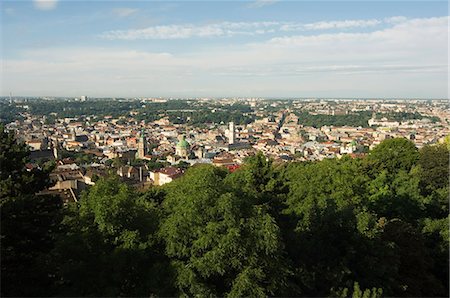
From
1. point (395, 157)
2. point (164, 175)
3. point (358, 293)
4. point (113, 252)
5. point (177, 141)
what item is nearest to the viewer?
point (358, 293)

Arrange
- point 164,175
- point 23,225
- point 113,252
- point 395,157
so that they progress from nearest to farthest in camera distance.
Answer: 1. point 113,252
2. point 23,225
3. point 395,157
4. point 164,175

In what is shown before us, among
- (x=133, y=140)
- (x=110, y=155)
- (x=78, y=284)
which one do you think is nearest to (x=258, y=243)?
(x=78, y=284)

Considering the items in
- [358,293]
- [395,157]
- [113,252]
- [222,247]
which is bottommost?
[358,293]

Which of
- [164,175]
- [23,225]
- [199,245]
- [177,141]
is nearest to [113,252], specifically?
[199,245]

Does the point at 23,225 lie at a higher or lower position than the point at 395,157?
higher

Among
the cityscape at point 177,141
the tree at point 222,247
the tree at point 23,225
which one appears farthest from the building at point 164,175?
the tree at point 222,247

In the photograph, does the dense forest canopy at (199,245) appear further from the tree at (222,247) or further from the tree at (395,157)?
the tree at (395,157)

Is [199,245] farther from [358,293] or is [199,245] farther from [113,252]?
[358,293]

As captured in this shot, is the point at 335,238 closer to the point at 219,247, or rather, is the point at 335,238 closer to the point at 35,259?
the point at 219,247
